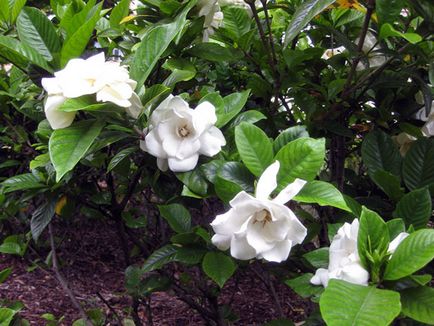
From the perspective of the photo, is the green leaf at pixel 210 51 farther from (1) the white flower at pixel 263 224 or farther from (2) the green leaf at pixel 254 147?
(1) the white flower at pixel 263 224

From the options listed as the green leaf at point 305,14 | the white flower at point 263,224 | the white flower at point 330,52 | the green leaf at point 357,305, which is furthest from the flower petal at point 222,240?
the white flower at point 330,52

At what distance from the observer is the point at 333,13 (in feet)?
5.49

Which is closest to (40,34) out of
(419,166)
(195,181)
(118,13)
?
(118,13)

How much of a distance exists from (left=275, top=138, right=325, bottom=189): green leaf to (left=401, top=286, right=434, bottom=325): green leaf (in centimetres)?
27

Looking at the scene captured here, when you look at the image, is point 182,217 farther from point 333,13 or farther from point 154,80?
point 333,13

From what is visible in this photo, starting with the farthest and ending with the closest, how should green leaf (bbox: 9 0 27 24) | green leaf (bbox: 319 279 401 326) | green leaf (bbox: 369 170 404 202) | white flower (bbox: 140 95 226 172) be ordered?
green leaf (bbox: 9 0 27 24) → green leaf (bbox: 369 170 404 202) → white flower (bbox: 140 95 226 172) → green leaf (bbox: 319 279 401 326)

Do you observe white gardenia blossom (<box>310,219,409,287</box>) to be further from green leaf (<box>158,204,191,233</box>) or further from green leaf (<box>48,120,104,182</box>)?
green leaf (<box>48,120,104,182</box>)

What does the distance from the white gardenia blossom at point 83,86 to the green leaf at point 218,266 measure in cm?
39

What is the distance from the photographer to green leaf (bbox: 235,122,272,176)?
109cm

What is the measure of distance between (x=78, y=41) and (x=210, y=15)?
1.41ft

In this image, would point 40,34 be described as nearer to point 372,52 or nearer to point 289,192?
point 289,192

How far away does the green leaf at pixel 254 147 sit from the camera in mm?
1093

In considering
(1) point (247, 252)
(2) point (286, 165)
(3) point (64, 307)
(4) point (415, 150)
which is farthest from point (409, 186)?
(3) point (64, 307)

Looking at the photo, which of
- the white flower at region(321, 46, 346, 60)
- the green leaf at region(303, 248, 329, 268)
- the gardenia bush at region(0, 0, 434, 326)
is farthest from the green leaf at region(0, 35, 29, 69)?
the white flower at region(321, 46, 346, 60)
